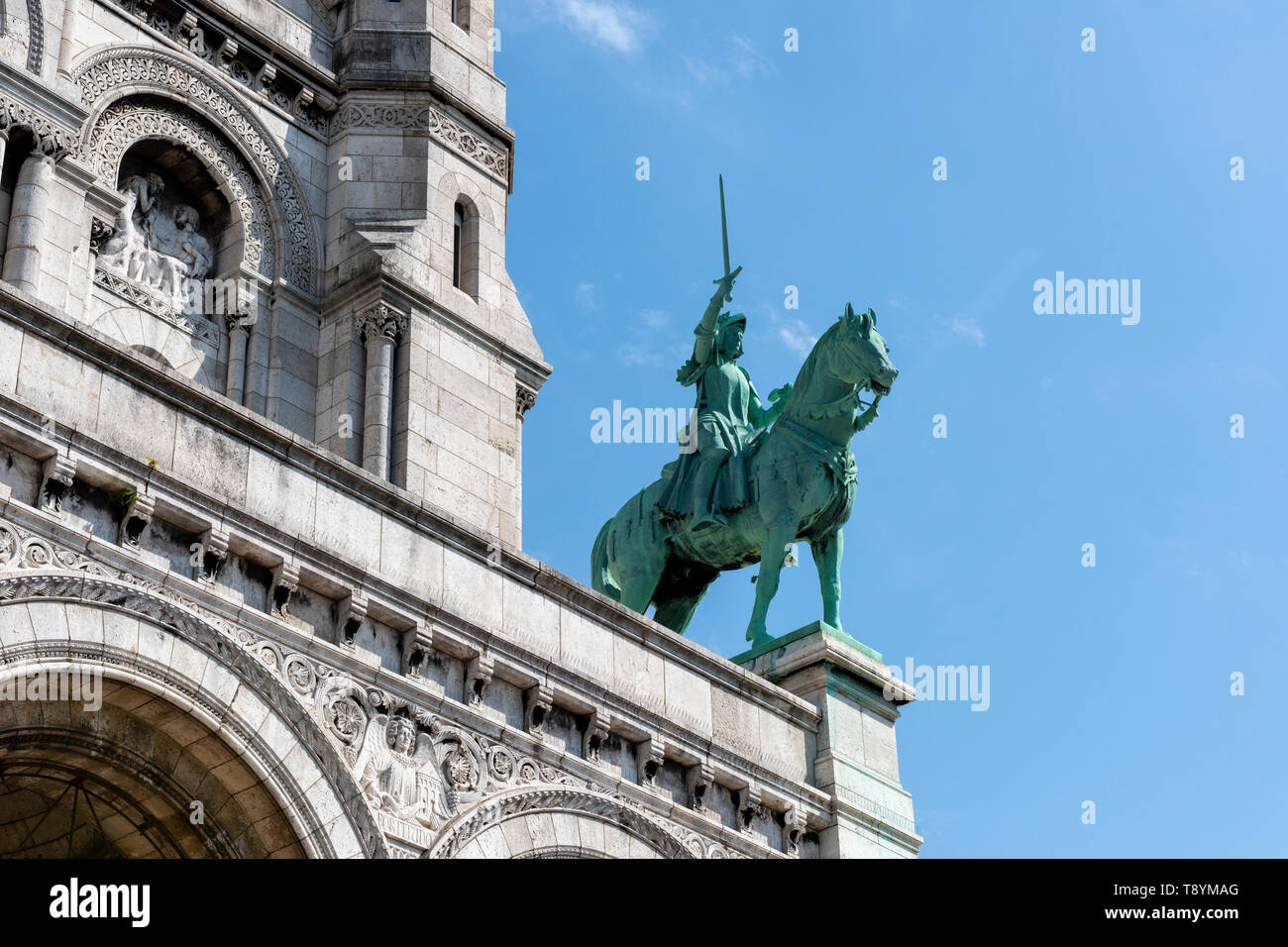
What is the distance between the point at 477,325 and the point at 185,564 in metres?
12.8

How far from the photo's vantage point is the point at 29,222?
24766mm

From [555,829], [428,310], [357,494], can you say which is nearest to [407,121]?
[428,310]

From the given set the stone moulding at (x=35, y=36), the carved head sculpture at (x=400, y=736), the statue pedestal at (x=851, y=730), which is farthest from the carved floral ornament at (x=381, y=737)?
the stone moulding at (x=35, y=36)

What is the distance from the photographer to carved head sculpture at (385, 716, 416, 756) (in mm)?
17766

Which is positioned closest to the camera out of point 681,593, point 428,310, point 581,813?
point 581,813

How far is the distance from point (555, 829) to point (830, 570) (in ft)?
25.1

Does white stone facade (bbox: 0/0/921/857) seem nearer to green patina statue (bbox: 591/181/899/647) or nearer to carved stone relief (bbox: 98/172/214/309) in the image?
carved stone relief (bbox: 98/172/214/309)

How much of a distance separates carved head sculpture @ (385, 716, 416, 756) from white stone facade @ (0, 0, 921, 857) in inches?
1.5

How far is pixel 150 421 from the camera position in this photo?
17.0m

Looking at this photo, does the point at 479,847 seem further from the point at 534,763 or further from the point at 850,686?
the point at 850,686

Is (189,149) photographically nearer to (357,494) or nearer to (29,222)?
(29,222)

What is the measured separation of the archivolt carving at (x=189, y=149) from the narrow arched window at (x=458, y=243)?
258 centimetres

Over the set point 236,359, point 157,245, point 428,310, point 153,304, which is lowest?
point 236,359

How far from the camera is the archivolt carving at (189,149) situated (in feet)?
88.6
